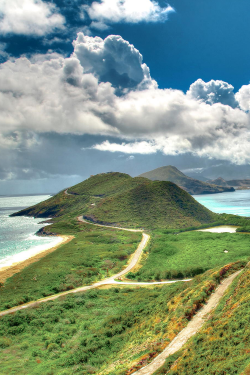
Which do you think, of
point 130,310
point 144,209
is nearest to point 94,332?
point 130,310

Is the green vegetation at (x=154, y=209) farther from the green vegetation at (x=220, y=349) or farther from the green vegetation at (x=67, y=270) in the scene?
the green vegetation at (x=220, y=349)

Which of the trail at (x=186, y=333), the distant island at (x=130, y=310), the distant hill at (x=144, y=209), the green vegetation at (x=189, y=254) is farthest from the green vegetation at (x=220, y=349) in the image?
the distant hill at (x=144, y=209)

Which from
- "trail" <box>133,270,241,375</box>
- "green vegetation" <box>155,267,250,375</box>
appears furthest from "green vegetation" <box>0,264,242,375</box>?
"green vegetation" <box>155,267,250,375</box>

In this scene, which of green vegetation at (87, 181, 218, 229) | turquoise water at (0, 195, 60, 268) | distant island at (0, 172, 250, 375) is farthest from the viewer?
green vegetation at (87, 181, 218, 229)

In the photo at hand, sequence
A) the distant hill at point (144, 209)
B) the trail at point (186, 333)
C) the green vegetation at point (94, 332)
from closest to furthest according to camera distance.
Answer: the trail at point (186, 333) < the green vegetation at point (94, 332) < the distant hill at point (144, 209)

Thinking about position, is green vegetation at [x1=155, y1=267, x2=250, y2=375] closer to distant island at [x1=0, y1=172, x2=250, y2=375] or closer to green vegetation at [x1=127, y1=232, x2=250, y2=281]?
distant island at [x1=0, y1=172, x2=250, y2=375]

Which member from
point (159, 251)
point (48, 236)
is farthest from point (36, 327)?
point (48, 236)

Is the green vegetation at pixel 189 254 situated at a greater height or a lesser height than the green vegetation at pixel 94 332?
lesser
